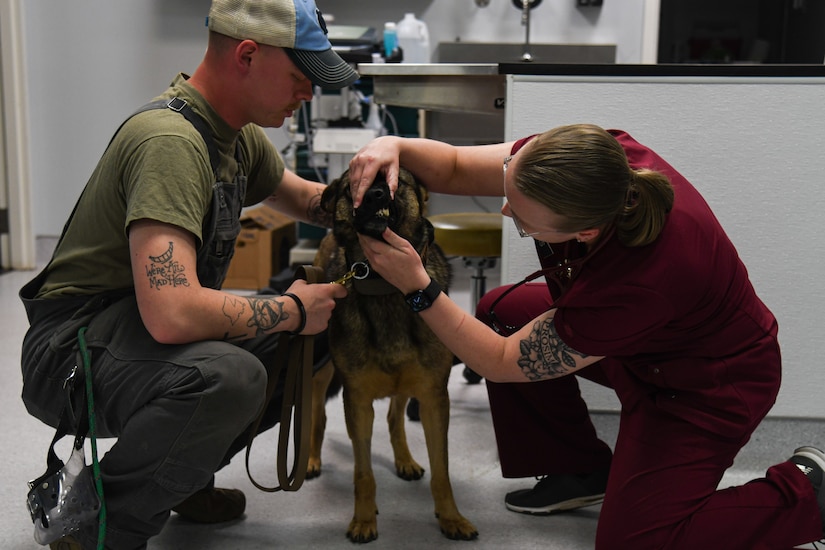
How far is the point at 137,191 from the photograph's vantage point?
1430 millimetres

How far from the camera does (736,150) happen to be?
1999 mm

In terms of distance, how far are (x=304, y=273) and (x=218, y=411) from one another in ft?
1.42

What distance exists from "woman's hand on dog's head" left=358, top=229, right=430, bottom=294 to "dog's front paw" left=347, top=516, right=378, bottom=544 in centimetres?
61

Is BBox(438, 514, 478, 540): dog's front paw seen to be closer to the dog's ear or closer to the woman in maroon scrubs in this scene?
the woman in maroon scrubs

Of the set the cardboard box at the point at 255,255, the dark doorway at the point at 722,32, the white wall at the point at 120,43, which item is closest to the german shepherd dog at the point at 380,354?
the cardboard box at the point at 255,255

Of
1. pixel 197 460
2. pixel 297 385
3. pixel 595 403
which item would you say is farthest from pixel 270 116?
pixel 595 403

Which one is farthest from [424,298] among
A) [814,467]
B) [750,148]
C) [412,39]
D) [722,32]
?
[722,32]

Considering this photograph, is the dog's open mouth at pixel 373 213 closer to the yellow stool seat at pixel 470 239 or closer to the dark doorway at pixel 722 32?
the yellow stool seat at pixel 470 239

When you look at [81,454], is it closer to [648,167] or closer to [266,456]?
[266,456]

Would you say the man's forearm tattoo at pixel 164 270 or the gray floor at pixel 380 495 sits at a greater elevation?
the man's forearm tattoo at pixel 164 270

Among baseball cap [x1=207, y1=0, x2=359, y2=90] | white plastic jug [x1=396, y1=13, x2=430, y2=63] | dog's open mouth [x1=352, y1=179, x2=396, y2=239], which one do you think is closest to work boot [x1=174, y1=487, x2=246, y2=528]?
dog's open mouth [x1=352, y1=179, x2=396, y2=239]

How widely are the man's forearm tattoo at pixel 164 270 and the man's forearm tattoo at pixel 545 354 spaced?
660mm

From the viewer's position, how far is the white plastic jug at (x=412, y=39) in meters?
4.22

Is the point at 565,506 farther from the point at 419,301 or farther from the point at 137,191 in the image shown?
the point at 137,191
